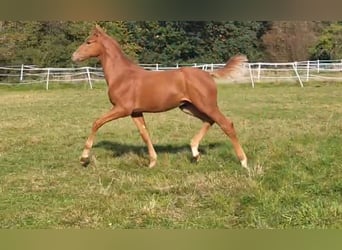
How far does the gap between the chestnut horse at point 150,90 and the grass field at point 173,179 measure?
53 cm

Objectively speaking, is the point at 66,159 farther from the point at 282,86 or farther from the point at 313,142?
the point at 282,86

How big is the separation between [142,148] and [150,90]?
1809 mm

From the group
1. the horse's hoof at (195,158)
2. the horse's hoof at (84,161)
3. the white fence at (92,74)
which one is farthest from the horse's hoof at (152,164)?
the white fence at (92,74)

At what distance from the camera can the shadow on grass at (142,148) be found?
7.77 metres

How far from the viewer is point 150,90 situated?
670 centimetres

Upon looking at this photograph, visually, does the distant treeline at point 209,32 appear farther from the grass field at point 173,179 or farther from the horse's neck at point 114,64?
the horse's neck at point 114,64

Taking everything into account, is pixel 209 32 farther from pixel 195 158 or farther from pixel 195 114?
pixel 195 114

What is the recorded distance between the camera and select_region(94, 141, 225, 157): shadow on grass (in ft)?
25.5

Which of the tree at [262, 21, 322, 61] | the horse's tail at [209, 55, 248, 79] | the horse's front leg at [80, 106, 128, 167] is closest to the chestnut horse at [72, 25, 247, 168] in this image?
the horse's front leg at [80, 106, 128, 167]

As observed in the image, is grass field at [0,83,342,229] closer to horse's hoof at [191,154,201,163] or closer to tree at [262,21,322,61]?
horse's hoof at [191,154,201,163]

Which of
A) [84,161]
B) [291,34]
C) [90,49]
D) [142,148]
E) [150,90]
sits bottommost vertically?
[142,148]

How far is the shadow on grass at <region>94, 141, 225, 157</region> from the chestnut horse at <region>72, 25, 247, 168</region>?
2.63 ft

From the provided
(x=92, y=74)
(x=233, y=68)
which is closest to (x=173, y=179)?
(x=233, y=68)

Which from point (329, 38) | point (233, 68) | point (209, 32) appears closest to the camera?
point (209, 32)
